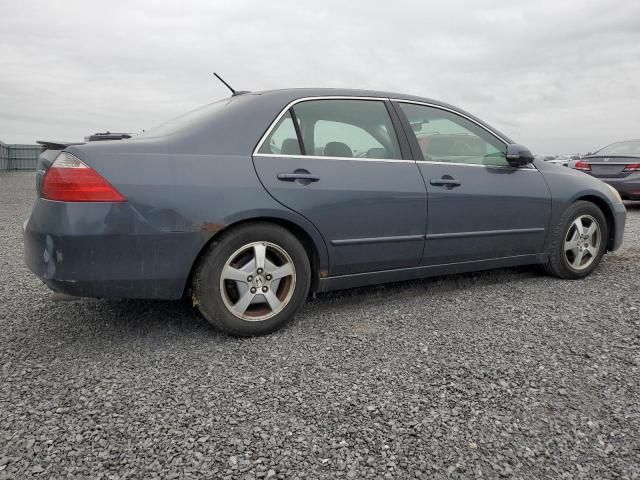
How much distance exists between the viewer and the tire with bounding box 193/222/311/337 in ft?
8.82

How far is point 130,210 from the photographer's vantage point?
8.11 ft

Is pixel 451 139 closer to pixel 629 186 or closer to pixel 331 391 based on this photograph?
pixel 331 391

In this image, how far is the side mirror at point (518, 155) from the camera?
3715 mm

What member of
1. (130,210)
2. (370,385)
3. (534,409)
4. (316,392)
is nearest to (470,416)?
(534,409)

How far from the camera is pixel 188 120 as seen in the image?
3078 millimetres

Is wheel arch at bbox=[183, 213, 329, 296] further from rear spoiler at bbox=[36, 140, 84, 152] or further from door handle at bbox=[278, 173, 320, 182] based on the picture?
rear spoiler at bbox=[36, 140, 84, 152]

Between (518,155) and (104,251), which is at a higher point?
(518,155)

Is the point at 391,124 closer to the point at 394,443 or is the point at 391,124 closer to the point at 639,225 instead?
the point at 394,443

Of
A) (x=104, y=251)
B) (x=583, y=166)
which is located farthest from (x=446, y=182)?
(x=583, y=166)

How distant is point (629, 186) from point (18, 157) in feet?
92.4

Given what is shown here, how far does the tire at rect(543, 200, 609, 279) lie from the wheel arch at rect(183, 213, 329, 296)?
2123 millimetres

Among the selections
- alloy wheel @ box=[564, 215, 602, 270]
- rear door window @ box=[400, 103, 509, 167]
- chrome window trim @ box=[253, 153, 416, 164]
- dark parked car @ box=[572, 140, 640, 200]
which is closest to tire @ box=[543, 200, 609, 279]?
alloy wheel @ box=[564, 215, 602, 270]

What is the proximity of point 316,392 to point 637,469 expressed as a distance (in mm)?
1240

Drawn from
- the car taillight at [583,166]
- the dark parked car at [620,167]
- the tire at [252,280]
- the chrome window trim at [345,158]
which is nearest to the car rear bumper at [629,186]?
the dark parked car at [620,167]
